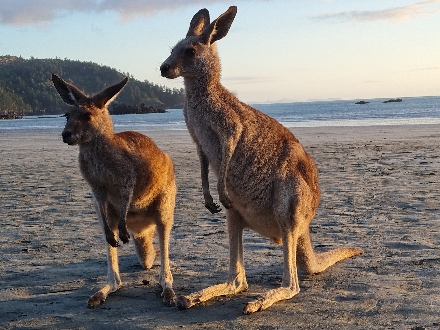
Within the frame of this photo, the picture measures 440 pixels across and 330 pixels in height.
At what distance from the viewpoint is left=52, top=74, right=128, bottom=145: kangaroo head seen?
328 cm

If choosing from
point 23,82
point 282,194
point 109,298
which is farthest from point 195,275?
point 23,82

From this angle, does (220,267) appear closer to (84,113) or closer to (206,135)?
(206,135)

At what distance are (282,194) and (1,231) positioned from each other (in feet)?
10.1

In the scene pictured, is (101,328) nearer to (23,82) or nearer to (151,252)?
(151,252)

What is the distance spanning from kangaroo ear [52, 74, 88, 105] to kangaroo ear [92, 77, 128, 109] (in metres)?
0.08

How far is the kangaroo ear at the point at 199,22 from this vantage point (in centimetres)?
348

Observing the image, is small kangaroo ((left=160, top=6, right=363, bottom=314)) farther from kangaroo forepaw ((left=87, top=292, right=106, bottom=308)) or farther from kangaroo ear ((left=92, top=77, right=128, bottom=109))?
kangaroo forepaw ((left=87, top=292, right=106, bottom=308))

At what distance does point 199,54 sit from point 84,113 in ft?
2.51

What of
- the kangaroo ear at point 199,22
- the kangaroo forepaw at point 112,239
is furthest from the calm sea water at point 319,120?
the kangaroo forepaw at point 112,239

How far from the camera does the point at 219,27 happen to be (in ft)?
11.0

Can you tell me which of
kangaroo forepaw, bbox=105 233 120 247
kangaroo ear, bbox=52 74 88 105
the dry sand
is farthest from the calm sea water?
kangaroo forepaw, bbox=105 233 120 247

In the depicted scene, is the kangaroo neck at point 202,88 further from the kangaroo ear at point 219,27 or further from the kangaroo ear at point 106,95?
the kangaroo ear at point 106,95

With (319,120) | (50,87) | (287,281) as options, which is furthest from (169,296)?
(50,87)

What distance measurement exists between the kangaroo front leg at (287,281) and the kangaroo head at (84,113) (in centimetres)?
125
